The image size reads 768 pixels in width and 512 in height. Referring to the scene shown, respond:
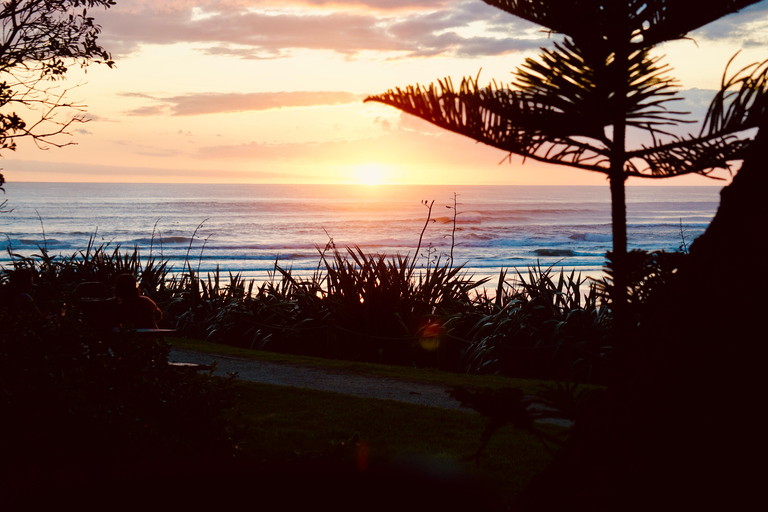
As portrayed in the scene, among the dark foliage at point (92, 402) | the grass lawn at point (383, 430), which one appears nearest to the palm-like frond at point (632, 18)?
the dark foliage at point (92, 402)

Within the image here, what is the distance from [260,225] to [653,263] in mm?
60294

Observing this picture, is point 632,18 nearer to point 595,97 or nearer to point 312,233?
point 595,97

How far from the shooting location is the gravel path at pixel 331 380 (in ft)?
25.4

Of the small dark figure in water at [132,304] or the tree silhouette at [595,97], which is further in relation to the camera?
the small dark figure in water at [132,304]

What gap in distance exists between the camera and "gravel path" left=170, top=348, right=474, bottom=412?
25.4ft

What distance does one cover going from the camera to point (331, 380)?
864 cm

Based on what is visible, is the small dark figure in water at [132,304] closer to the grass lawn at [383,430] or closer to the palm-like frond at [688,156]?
the grass lawn at [383,430]

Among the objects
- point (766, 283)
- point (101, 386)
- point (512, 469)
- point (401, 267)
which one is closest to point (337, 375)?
point (401, 267)

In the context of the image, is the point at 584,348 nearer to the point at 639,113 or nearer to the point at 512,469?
the point at 512,469

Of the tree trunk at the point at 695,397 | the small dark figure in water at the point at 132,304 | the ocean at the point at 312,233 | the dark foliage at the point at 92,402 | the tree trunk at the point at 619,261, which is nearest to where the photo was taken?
the tree trunk at the point at 695,397

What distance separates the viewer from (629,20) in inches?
77.6

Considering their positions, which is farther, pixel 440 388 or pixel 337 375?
pixel 337 375

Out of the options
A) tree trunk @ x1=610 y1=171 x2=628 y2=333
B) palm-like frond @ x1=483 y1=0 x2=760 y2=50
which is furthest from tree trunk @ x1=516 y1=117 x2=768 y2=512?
palm-like frond @ x1=483 y1=0 x2=760 y2=50

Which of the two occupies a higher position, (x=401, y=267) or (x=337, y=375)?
(x=401, y=267)
